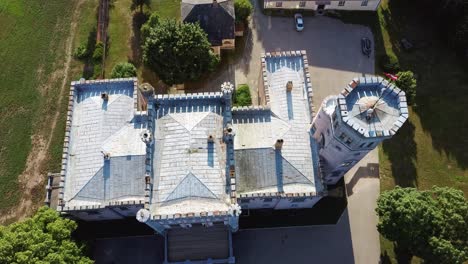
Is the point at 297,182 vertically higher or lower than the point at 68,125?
lower

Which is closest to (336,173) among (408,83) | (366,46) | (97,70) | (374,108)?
(374,108)

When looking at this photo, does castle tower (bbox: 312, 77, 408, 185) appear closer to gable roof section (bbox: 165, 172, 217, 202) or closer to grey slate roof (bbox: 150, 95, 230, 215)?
grey slate roof (bbox: 150, 95, 230, 215)

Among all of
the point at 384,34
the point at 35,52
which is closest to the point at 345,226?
the point at 384,34

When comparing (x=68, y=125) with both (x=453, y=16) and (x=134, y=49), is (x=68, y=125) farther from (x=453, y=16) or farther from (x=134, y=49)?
(x=453, y=16)

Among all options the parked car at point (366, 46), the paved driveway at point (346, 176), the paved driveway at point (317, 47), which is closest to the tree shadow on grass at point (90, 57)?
the paved driveway at point (317, 47)

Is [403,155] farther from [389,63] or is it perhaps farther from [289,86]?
[289,86]

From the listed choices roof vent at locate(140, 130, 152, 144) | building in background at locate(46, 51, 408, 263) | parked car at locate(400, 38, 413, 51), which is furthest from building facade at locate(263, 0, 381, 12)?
roof vent at locate(140, 130, 152, 144)
